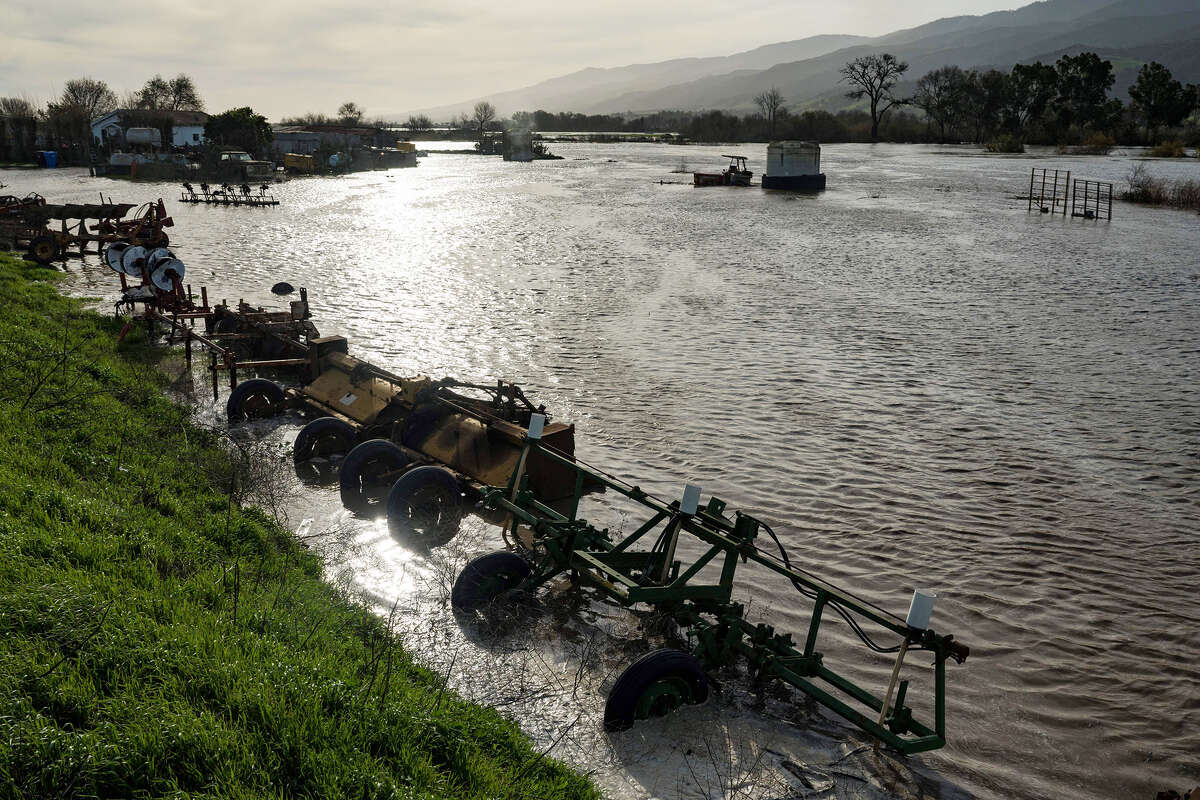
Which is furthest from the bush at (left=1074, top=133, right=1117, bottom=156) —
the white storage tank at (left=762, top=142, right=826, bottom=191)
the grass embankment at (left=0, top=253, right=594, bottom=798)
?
→ the grass embankment at (left=0, top=253, right=594, bottom=798)

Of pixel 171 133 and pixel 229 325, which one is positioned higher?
pixel 171 133

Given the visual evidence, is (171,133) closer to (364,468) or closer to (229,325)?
(229,325)

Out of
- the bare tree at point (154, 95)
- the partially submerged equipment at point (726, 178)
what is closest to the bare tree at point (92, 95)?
the bare tree at point (154, 95)

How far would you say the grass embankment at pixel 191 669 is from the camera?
4922mm

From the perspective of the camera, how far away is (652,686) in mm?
6973

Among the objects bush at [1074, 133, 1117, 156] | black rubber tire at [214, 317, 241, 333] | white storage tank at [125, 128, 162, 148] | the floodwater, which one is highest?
white storage tank at [125, 128, 162, 148]

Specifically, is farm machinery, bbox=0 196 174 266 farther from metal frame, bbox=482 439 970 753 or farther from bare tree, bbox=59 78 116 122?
bare tree, bbox=59 78 116 122

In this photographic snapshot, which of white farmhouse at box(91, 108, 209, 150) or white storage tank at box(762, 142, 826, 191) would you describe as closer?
white storage tank at box(762, 142, 826, 191)

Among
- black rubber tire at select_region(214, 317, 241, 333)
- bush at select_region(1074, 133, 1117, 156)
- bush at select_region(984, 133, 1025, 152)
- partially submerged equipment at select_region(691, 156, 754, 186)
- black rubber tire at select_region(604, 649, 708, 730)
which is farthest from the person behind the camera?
bush at select_region(984, 133, 1025, 152)

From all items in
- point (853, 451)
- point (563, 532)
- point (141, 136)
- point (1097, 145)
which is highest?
point (141, 136)

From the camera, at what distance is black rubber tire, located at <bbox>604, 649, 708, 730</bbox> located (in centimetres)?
686

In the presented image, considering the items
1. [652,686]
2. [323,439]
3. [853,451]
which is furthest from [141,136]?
[652,686]

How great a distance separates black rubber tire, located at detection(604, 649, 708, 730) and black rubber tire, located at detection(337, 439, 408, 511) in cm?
544

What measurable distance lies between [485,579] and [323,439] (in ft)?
17.0
